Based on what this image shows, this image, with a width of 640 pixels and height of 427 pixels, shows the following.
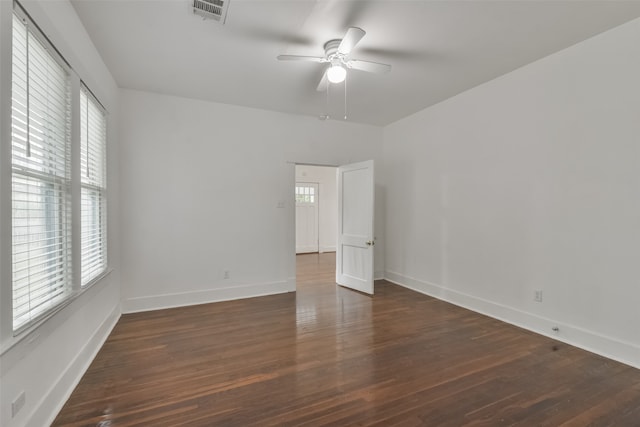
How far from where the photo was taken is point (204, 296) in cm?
417

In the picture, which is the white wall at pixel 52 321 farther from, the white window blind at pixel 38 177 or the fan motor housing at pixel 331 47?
the fan motor housing at pixel 331 47

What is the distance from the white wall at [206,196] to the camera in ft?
12.6

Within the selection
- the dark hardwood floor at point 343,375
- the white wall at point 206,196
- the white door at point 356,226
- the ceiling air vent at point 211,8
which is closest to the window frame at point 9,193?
the dark hardwood floor at point 343,375

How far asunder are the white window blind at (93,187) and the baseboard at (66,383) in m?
0.58

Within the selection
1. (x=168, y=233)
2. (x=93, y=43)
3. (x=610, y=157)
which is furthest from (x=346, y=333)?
(x=93, y=43)

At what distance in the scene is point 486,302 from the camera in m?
3.68

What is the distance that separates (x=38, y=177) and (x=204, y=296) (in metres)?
2.81

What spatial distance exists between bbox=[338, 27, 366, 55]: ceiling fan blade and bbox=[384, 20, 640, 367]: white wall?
2.21 metres

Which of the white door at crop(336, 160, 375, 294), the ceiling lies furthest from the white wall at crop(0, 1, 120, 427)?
the white door at crop(336, 160, 375, 294)

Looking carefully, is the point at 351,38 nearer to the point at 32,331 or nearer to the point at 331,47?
the point at 331,47

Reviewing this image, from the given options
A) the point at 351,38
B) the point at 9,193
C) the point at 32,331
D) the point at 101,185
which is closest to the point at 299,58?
the point at 351,38

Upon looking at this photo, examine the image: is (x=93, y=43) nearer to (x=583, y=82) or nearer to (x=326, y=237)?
(x=583, y=82)

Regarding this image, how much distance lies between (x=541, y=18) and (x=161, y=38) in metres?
3.27

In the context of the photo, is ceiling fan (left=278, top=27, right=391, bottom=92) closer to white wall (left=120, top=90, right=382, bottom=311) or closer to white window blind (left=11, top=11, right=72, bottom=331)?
white window blind (left=11, top=11, right=72, bottom=331)
